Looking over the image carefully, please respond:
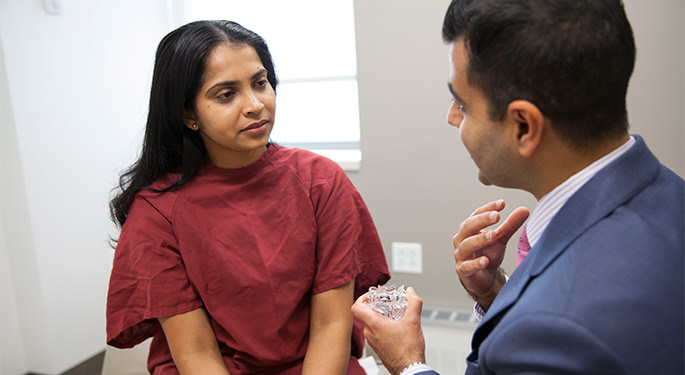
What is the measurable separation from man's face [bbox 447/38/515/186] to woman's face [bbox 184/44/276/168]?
599 mm

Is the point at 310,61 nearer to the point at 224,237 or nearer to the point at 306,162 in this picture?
the point at 306,162

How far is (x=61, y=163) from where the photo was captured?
2428 mm

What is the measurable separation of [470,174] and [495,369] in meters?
1.60

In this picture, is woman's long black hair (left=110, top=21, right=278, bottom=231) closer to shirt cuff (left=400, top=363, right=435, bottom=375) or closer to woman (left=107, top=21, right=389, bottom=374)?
woman (left=107, top=21, right=389, bottom=374)

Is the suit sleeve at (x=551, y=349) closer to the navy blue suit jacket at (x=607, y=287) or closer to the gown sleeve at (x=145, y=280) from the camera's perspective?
the navy blue suit jacket at (x=607, y=287)

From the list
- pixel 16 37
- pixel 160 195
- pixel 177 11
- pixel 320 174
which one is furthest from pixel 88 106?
pixel 320 174

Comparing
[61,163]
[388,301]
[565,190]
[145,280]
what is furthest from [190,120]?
[61,163]

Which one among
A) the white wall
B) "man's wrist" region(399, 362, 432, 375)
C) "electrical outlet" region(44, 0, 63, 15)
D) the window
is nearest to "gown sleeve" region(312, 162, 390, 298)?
"man's wrist" region(399, 362, 432, 375)

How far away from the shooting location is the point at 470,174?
233cm

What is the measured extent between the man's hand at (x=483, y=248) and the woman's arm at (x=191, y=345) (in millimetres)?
634

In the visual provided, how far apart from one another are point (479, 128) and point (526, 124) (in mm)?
79

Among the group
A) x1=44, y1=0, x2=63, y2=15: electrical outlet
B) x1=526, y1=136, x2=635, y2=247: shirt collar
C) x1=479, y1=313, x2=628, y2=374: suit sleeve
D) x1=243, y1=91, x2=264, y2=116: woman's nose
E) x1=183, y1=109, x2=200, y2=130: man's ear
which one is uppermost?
x1=44, y1=0, x2=63, y2=15: electrical outlet

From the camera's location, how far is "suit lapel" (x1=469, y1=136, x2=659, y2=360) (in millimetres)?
777

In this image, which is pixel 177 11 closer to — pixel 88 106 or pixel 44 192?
pixel 88 106
